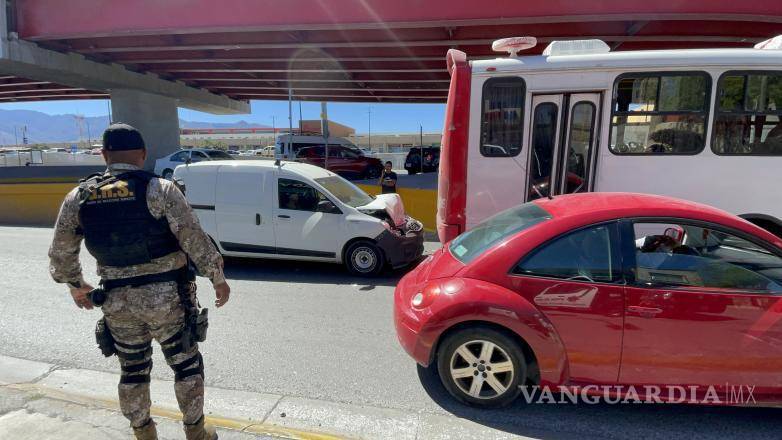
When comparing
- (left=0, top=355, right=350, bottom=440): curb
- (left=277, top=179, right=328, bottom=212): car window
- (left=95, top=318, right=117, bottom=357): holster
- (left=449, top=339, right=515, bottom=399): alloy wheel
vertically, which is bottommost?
(left=0, top=355, right=350, bottom=440): curb

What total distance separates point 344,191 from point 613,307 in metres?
4.60

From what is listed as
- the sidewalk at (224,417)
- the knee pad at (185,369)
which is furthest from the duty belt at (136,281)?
the sidewalk at (224,417)

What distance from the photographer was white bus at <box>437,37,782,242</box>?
452cm

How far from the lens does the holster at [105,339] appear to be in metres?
2.22

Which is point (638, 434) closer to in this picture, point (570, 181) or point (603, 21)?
point (570, 181)

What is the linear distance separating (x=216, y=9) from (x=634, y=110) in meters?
12.5

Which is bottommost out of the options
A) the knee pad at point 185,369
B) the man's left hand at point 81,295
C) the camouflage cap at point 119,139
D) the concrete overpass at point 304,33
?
the knee pad at point 185,369

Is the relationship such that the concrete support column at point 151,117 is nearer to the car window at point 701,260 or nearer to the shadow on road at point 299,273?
the shadow on road at point 299,273

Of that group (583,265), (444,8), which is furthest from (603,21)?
(583,265)

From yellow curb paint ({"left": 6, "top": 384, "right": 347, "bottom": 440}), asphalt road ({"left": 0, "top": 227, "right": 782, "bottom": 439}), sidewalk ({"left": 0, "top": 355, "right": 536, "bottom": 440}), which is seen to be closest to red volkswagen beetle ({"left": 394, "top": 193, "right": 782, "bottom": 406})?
asphalt road ({"left": 0, "top": 227, "right": 782, "bottom": 439})

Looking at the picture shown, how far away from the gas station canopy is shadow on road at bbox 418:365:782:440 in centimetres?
1056

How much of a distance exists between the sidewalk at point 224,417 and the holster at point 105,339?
2.18 feet

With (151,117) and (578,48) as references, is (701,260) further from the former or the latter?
(151,117)

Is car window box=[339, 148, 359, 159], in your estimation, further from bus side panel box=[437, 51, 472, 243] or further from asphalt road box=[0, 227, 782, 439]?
bus side panel box=[437, 51, 472, 243]
